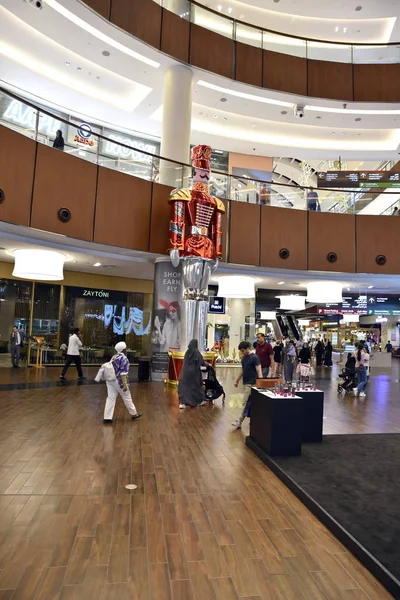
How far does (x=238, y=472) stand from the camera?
197 inches

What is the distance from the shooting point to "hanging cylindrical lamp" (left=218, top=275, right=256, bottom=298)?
13664 millimetres

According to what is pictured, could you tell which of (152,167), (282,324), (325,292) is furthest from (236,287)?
(282,324)

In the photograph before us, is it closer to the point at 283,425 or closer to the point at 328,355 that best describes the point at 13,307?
the point at 283,425

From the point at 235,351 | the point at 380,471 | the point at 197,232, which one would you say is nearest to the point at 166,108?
the point at 197,232

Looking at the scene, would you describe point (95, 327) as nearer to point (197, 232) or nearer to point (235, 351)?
point (235, 351)

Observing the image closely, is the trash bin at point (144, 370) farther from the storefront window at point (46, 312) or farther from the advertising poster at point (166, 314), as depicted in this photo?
the storefront window at point (46, 312)

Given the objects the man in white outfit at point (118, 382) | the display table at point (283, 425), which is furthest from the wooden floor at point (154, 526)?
the man in white outfit at point (118, 382)

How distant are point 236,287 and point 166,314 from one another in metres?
2.86

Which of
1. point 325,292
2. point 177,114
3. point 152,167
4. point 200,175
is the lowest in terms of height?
point 325,292

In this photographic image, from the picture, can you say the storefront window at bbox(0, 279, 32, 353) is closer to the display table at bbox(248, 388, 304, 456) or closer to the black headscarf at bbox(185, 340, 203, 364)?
the black headscarf at bbox(185, 340, 203, 364)

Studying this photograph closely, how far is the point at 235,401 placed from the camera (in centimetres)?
999

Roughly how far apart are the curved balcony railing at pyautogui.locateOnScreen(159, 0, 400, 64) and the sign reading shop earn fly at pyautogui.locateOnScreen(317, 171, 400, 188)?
150 inches

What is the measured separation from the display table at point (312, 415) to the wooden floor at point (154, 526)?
102cm

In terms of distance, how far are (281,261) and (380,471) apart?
9017mm
